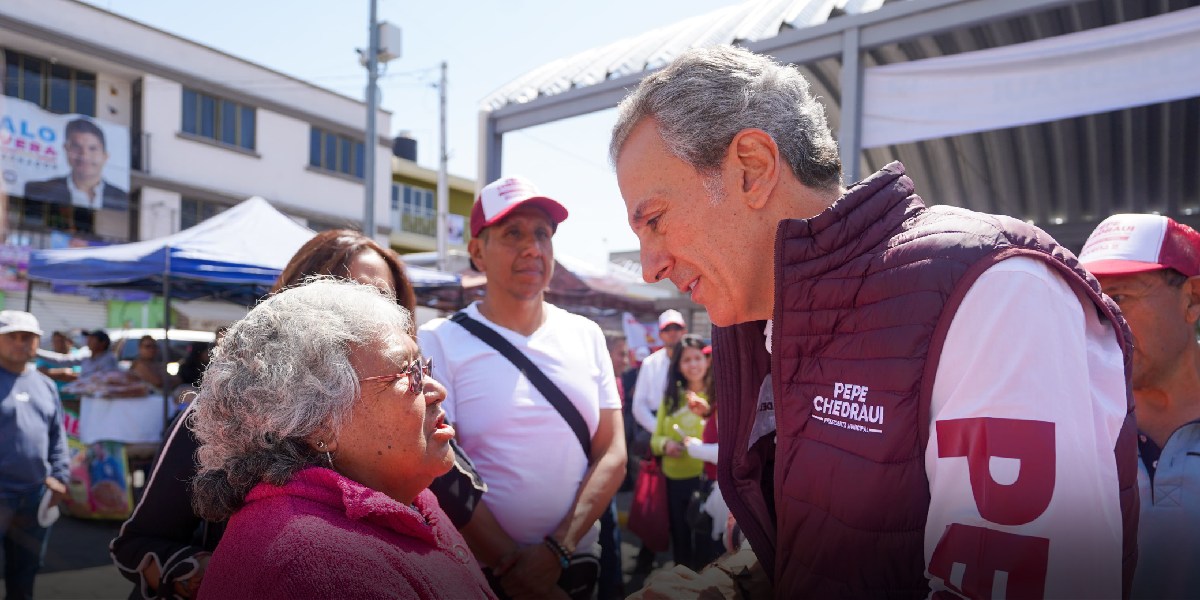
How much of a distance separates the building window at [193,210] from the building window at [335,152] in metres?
3.93

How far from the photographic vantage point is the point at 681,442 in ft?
18.0

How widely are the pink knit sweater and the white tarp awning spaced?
3269mm

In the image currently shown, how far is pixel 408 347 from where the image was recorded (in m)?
1.60

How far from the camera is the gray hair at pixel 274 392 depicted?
1400mm

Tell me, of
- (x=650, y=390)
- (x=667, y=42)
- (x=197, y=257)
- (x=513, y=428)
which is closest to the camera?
(x=513, y=428)

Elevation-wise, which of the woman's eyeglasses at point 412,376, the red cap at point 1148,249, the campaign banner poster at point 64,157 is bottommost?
the woman's eyeglasses at point 412,376

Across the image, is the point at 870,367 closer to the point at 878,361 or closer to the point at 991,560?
the point at 878,361

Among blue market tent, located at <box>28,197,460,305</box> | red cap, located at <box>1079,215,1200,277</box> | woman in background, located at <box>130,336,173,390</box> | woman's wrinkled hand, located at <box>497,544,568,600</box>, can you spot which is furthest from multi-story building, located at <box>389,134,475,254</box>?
red cap, located at <box>1079,215,1200,277</box>

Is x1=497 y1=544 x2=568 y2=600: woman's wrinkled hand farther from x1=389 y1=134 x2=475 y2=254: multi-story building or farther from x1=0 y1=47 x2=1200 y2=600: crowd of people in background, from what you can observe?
x1=389 y1=134 x2=475 y2=254: multi-story building

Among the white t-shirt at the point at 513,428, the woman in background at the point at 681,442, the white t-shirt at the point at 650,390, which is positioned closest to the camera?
the white t-shirt at the point at 513,428

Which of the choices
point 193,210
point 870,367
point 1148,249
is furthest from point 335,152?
point 870,367

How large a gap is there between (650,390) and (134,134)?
67.6 feet

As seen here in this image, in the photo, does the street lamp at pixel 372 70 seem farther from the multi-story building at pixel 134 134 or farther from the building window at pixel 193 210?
the building window at pixel 193 210

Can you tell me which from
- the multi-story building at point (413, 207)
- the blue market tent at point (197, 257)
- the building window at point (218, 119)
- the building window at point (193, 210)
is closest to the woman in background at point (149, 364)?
the blue market tent at point (197, 257)
